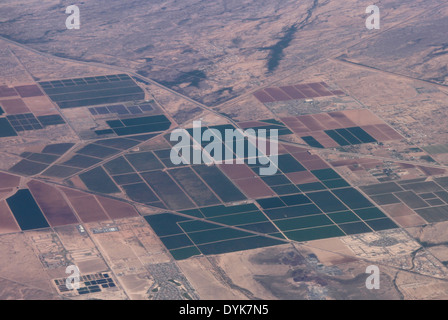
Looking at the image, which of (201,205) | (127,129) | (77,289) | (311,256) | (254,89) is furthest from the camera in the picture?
(254,89)

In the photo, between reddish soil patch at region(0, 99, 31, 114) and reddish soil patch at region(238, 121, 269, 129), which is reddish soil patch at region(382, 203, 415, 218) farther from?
reddish soil patch at region(0, 99, 31, 114)

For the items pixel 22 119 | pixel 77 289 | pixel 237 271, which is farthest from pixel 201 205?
pixel 22 119

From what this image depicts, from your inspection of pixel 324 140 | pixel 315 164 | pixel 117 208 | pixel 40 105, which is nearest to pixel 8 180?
pixel 117 208

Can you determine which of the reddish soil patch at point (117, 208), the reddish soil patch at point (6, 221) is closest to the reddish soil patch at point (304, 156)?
the reddish soil patch at point (117, 208)

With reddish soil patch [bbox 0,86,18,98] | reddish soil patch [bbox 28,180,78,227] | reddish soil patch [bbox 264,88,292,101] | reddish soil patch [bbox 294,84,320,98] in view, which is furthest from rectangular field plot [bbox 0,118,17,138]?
reddish soil patch [bbox 294,84,320,98]

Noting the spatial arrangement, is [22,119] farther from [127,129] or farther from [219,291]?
[219,291]

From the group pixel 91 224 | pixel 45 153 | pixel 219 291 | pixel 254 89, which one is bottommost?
pixel 219 291
